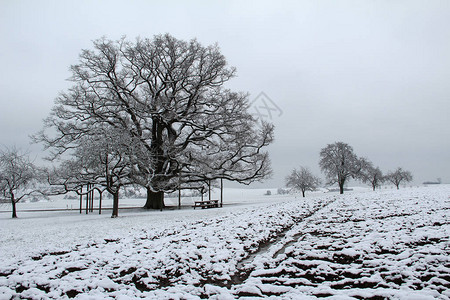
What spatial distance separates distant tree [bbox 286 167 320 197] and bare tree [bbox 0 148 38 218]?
41024 millimetres

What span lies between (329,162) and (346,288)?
4546 cm

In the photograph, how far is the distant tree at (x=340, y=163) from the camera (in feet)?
149

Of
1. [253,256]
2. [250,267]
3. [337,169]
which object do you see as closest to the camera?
[250,267]

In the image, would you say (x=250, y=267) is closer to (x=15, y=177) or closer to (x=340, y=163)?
(x=15, y=177)

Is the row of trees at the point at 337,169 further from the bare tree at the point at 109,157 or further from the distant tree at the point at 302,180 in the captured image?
the bare tree at the point at 109,157

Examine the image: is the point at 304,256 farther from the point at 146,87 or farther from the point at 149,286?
the point at 146,87

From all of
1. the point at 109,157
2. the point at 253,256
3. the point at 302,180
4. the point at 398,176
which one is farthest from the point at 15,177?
the point at 398,176

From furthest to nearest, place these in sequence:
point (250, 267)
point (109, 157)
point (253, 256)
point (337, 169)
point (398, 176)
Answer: point (398, 176), point (337, 169), point (109, 157), point (253, 256), point (250, 267)

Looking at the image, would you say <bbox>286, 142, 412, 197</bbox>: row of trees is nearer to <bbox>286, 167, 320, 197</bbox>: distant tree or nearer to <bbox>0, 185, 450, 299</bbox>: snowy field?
<bbox>286, 167, 320, 197</bbox>: distant tree

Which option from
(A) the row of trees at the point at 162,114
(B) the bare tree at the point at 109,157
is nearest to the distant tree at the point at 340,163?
(A) the row of trees at the point at 162,114

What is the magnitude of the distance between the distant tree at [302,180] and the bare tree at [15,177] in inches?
1615

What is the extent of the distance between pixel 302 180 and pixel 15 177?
139ft

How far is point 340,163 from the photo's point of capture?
45.9 metres

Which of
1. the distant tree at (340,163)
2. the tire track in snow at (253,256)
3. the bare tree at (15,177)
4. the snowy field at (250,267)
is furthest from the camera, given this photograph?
the distant tree at (340,163)
